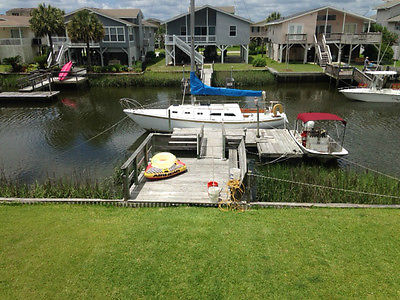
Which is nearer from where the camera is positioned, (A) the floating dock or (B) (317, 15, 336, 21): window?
A: (A) the floating dock

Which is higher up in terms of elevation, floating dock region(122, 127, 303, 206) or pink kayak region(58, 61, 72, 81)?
pink kayak region(58, 61, 72, 81)

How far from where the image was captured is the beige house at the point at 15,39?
44.8 meters

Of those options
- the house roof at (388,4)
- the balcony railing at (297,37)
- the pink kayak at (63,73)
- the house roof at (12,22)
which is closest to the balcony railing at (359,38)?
the balcony railing at (297,37)

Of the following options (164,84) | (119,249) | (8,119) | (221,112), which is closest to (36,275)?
(119,249)

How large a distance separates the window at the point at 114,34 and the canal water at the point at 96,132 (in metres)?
13.2

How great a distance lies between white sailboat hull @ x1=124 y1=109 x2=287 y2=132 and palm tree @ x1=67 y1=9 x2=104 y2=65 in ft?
83.0

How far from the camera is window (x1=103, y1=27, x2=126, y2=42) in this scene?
145ft

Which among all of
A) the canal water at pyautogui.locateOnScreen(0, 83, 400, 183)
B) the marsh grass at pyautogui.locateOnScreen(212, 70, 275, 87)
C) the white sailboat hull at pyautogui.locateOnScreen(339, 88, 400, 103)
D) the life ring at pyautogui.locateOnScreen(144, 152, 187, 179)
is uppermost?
the marsh grass at pyautogui.locateOnScreen(212, 70, 275, 87)

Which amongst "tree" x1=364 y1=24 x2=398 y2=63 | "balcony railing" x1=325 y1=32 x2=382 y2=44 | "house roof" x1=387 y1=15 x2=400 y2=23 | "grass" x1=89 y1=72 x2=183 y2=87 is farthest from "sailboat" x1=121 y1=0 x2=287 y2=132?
"house roof" x1=387 y1=15 x2=400 y2=23

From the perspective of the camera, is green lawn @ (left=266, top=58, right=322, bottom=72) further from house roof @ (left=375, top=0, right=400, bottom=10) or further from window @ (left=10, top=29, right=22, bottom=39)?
window @ (left=10, top=29, right=22, bottom=39)

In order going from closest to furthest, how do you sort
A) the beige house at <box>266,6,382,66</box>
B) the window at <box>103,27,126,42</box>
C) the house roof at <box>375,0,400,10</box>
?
the beige house at <box>266,6,382,66</box>, the window at <box>103,27,126,42</box>, the house roof at <box>375,0,400,10</box>

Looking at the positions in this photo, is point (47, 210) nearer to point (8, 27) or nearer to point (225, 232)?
point (225, 232)

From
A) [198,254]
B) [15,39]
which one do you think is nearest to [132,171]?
[198,254]

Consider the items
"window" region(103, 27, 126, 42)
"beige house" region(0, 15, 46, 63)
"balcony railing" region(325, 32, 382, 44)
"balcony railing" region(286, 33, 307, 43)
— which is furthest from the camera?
"beige house" region(0, 15, 46, 63)
